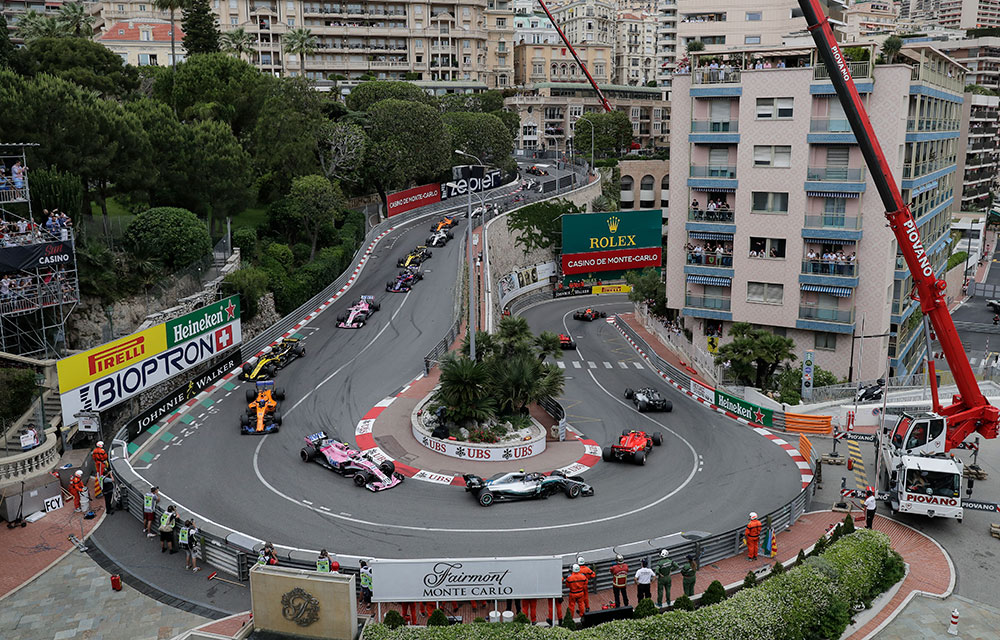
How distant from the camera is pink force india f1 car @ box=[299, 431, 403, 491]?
109 ft

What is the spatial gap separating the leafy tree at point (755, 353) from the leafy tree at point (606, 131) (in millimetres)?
78293

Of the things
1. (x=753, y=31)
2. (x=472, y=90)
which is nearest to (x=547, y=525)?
(x=753, y=31)

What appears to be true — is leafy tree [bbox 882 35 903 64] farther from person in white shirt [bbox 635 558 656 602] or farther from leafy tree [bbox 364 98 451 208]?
leafy tree [bbox 364 98 451 208]

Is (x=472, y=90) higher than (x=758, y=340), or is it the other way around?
(x=472, y=90)

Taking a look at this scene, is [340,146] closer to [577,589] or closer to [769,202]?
[769,202]

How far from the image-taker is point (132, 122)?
49531 mm

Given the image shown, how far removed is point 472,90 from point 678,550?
127597mm

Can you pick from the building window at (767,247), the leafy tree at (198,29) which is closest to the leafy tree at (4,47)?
the leafy tree at (198,29)

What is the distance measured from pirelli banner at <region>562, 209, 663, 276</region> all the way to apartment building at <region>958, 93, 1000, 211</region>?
→ 163ft

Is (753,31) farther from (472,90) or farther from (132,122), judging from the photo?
(132,122)

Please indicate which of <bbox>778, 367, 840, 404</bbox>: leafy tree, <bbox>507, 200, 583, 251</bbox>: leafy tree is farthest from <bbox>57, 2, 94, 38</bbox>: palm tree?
<bbox>778, 367, 840, 404</bbox>: leafy tree

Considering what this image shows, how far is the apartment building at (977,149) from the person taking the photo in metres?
110

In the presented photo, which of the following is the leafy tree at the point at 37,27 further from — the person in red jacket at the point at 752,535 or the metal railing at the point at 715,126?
the person in red jacket at the point at 752,535

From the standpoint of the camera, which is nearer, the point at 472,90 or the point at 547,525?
the point at 547,525
